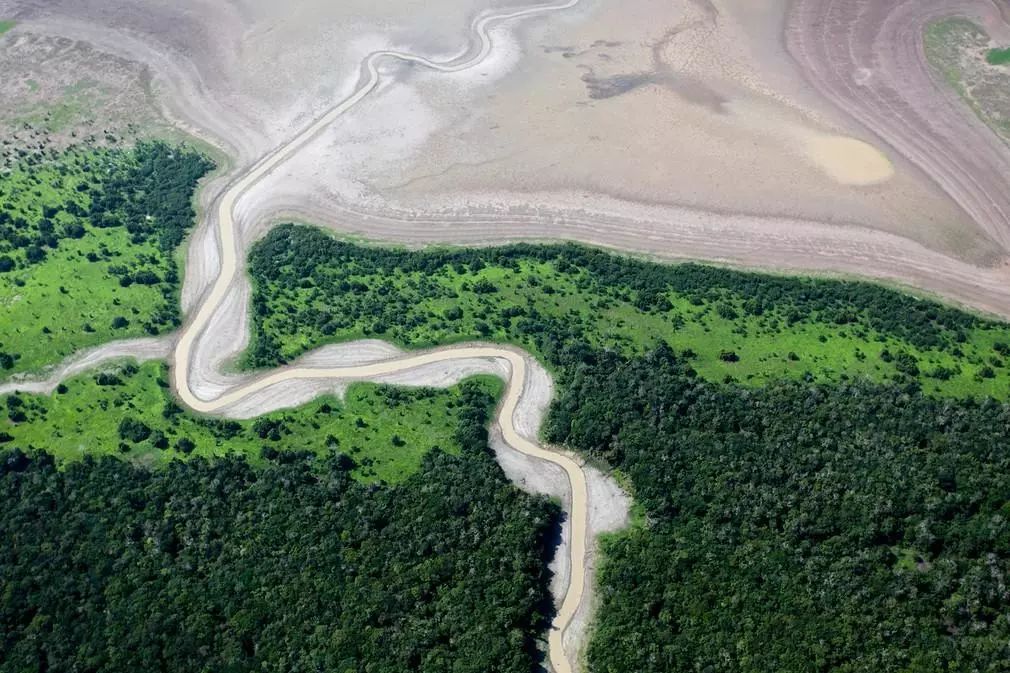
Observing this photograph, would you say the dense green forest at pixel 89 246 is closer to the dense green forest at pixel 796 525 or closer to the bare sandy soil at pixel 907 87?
the dense green forest at pixel 796 525

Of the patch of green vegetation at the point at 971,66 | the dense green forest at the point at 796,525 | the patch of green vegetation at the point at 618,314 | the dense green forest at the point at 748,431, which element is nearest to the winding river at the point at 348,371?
the dense green forest at the point at 748,431

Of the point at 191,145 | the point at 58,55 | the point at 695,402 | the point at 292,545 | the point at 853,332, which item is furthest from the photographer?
the point at 58,55

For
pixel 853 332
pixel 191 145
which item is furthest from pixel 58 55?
pixel 853 332

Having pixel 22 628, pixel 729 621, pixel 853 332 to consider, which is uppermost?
pixel 853 332

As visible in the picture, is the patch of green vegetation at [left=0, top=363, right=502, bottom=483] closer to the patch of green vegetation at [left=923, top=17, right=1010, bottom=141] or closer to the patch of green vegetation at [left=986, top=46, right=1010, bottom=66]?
the patch of green vegetation at [left=923, top=17, right=1010, bottom=141]

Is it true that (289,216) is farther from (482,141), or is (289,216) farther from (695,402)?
(695,402)

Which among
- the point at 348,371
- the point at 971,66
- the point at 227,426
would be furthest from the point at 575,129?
the point at 227,426
